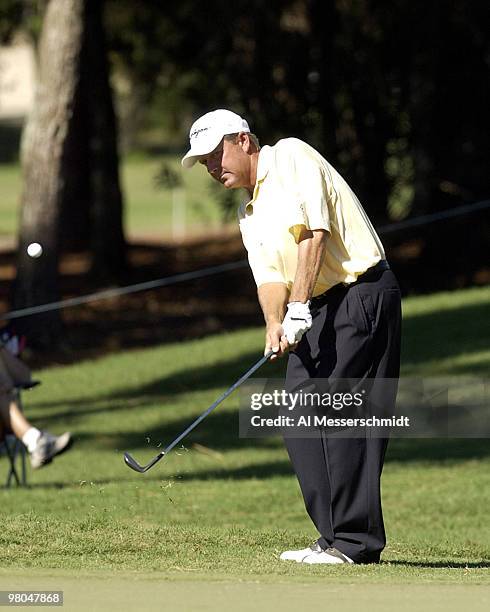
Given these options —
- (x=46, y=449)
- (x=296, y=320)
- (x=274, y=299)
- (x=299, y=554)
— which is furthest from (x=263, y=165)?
(x=46, y=449)

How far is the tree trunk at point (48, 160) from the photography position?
18.1 meters

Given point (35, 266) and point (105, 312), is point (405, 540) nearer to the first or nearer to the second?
point (35, 266)

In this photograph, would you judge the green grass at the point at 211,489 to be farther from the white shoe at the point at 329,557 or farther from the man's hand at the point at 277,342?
the man's hand at the point at 277,342

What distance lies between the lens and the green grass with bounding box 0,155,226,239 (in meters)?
38.4

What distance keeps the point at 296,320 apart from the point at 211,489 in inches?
171

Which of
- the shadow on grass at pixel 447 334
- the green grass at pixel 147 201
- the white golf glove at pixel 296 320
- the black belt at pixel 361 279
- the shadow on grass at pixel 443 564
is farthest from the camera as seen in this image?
the green grass at pixel 147 201

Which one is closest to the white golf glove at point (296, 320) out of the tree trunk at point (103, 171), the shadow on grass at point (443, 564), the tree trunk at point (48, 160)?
the shadow on grass at point (443, 564)

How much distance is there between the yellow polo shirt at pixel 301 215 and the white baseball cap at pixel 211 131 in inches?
6.8

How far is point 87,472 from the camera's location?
445 inches

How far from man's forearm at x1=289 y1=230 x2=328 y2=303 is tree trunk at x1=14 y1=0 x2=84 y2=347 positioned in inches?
Answer: 477

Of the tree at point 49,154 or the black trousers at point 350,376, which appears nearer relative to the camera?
the black trousers at point 350,376

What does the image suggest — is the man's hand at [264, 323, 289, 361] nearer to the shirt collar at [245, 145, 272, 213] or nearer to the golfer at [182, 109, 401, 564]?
the golfer at [182, 109, 401, 564]

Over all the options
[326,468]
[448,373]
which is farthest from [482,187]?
[326,468]

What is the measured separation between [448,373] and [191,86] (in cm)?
1281
